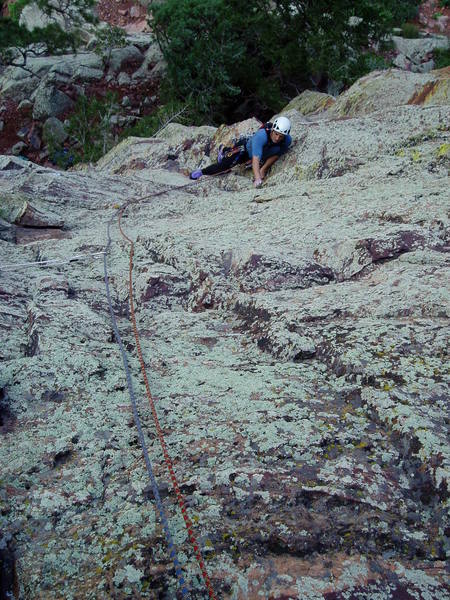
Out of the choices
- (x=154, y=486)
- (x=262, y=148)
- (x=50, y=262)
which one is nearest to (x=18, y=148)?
(x=262, y=148)

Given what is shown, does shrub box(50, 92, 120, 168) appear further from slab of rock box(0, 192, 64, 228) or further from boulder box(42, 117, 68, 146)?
slab of rock box(0, 192, 64, 228)

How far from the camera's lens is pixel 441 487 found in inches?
94.7

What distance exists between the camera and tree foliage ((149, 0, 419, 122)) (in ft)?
70.8

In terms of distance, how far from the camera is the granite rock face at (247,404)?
2.23 meters

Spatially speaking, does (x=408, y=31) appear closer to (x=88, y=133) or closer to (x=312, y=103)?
(x=88, y=133)

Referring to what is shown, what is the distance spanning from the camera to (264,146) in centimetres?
932

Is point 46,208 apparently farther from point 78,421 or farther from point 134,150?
point 78,421

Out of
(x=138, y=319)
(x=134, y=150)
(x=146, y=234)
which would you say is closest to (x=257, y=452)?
(x=138, y=319)

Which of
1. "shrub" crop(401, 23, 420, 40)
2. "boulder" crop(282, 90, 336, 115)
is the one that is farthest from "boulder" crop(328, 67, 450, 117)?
"shrub" crop(401, 23, 420, 40)

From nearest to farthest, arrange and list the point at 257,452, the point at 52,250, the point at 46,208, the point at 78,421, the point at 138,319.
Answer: the point at 257,452 → the point at 78,421 → the point at 138,319 → the point at 52,250 → the point at 46,208

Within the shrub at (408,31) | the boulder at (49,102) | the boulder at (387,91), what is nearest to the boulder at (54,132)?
the boulder at (49,102)

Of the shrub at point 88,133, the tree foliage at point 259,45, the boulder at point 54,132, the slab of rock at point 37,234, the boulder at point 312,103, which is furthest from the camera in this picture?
the boulder at point 54,132

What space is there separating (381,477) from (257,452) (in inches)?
26.2

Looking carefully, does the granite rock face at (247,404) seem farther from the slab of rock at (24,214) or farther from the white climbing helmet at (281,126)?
the white climbing helmet at (281,126)
